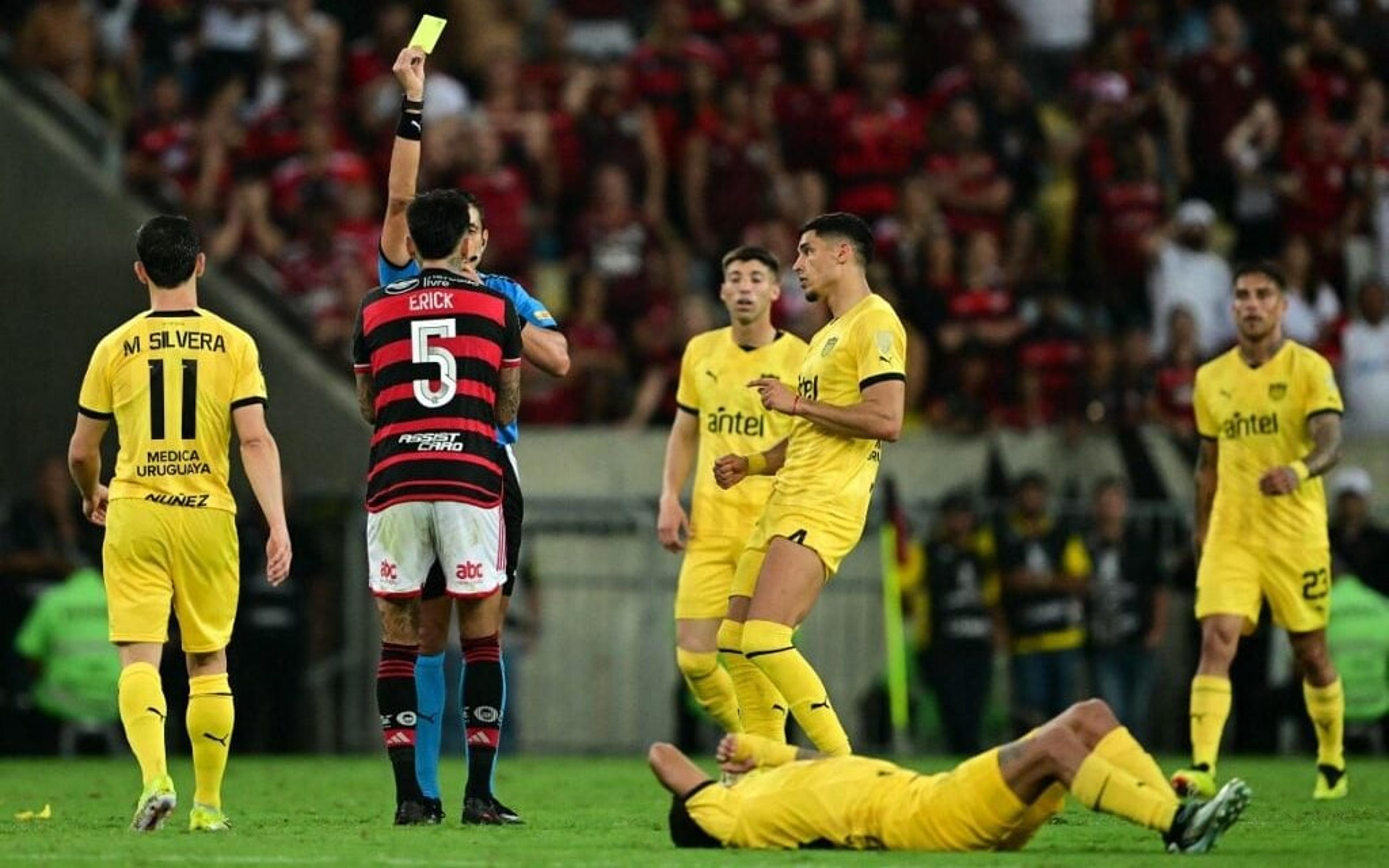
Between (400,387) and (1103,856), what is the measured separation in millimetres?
3525

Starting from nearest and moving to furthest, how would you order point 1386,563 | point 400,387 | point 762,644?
point 400,387
point 762,644
point 1386,563

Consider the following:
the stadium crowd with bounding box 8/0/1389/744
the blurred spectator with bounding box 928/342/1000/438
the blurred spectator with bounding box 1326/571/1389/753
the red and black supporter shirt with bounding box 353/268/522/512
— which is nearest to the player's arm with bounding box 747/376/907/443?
the red and black supporter shirt with bounding box 353/268/522/512

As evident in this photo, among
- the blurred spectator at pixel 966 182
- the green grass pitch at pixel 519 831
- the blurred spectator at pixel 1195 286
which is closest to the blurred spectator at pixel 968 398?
the blurred spectator at pixel 1195 286

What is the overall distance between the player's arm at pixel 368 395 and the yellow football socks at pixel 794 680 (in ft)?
6.71

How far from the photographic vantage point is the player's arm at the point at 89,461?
11.3 meters

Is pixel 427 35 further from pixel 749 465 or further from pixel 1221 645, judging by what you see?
pixel 1221 645

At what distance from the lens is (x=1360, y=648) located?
19.8m

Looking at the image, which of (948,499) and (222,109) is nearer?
(948,499)

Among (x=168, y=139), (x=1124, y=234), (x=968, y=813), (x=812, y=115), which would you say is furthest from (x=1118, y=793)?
(x=168, y=139)

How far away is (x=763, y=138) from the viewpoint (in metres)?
23.8

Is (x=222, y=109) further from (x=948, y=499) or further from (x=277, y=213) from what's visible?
(x=948, y=499)

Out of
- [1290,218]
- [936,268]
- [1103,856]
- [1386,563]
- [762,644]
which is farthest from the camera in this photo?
[1290,218]

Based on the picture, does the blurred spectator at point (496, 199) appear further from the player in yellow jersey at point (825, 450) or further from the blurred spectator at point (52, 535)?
the player in yellow jersey at point (825, 450)

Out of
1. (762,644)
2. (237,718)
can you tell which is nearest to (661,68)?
(237,718)
